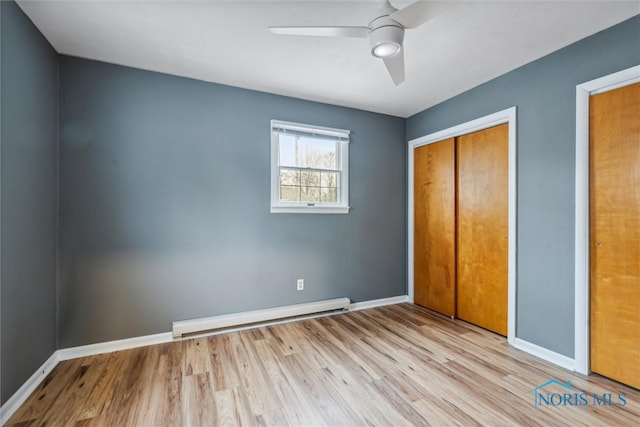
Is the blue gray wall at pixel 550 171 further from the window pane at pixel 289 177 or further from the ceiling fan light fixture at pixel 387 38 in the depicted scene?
the window pane at pixel 289 177

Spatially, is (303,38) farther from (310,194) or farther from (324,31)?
(310,194)

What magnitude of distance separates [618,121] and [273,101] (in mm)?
2941

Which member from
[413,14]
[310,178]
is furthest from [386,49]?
[310,178]

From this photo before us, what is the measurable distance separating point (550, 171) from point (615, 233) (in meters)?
0.63

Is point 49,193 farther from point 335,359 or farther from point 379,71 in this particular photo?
point 379,71

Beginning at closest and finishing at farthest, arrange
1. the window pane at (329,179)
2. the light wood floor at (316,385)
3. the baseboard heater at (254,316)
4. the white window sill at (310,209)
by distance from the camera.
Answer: the light wood floor at (316,385)
the baseboard heater at (254,316)
the white window sill at (310,209)
the window pane at (329,179)

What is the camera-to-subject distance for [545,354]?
236 cm

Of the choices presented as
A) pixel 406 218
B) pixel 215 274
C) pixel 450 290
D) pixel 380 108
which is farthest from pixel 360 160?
pixel 215 274

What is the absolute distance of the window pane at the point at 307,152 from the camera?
3.25m

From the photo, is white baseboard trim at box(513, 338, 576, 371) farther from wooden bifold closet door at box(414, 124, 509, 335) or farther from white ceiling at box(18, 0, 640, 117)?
white ceiling at box(18, 0, 640, 117)

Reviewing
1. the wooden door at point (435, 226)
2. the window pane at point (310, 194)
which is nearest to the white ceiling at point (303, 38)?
the wooden door at point (435, 226)

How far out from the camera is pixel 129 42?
2.21 m

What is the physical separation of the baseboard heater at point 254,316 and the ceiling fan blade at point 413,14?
9.03ft

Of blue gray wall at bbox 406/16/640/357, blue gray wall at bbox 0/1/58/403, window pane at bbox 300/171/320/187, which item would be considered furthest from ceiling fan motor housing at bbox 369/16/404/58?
blue gray wall at bbox 0/1/58/403
